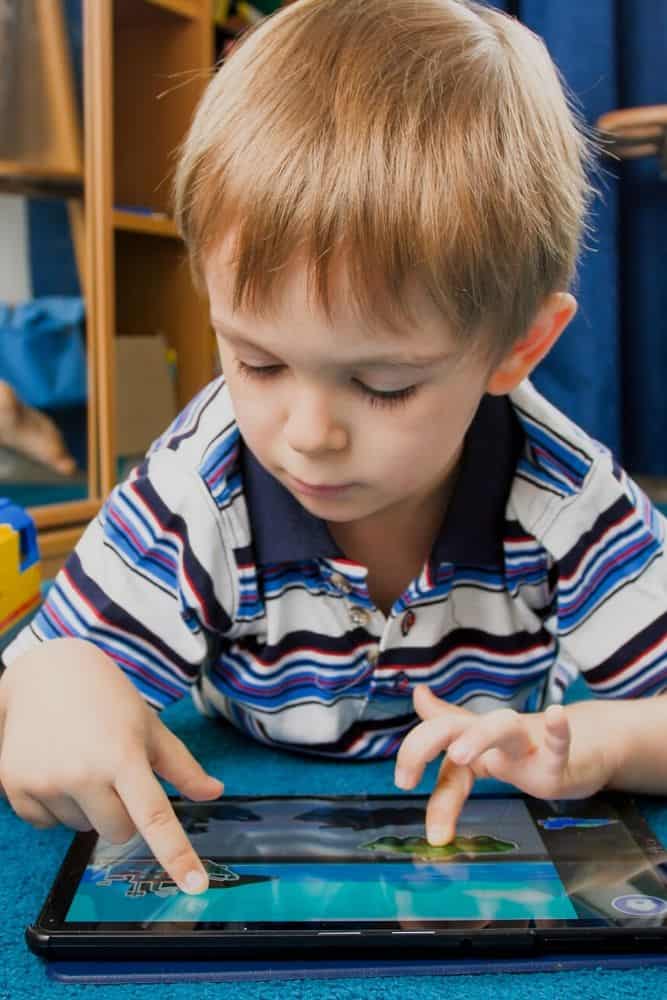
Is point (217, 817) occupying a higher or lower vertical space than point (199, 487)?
lower

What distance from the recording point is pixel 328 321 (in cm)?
48

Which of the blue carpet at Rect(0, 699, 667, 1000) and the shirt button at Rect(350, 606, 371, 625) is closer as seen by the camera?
the blue carpet at Rect(0, 699, 667, 1000)

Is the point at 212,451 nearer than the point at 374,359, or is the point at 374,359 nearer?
the point at 374,359

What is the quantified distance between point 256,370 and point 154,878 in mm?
230

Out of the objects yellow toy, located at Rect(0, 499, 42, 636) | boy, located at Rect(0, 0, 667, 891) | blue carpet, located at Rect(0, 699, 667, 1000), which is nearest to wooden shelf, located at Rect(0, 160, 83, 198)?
yellow toy, located at Rect(0, 499, 42, 636)

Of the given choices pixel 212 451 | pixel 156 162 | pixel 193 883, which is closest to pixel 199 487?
pixel 212 451

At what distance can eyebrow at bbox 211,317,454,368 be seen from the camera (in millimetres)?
496

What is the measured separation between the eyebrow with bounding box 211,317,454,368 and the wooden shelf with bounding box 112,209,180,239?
97 centimetres

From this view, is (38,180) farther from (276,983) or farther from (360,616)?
(276,983)

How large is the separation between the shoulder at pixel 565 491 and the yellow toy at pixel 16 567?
14.3 inches

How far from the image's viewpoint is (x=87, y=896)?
49 centimetres

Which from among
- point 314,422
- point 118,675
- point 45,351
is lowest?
point 45,351

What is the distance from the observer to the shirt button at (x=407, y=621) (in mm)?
663

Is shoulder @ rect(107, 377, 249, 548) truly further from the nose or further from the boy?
the nose
